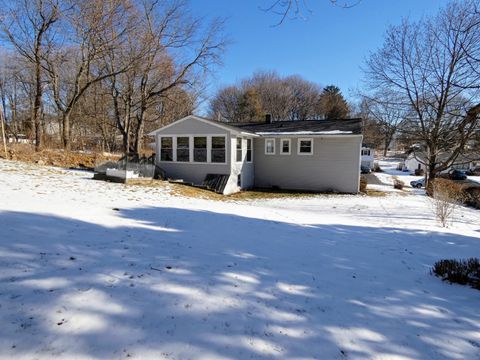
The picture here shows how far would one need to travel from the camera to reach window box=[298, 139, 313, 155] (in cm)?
1745

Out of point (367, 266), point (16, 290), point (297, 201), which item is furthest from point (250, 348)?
point (297, 201)

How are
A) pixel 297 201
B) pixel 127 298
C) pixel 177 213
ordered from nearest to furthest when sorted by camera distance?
1. pixel 127 298
2. pixel 177 213
3. pixel 297 201

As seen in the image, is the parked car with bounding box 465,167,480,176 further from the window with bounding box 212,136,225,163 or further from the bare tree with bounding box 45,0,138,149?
the bare tree with bounding box 45,0,138,149

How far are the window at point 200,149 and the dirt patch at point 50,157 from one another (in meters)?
5.30

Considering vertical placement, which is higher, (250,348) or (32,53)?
(32,53)

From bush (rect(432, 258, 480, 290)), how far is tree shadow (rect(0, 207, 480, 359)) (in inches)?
7.8

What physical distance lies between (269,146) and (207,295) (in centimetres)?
1592

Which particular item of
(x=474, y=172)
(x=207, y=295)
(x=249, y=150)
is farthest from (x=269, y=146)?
(x=474, y=172)

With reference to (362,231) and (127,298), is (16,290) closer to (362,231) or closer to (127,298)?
(127,298)

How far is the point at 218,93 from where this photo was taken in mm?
48062

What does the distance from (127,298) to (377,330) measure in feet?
7.21

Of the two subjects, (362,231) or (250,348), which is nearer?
(250,348)

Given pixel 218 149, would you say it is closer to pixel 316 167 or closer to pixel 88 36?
pixel 316 167

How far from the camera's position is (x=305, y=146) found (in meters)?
17.6
